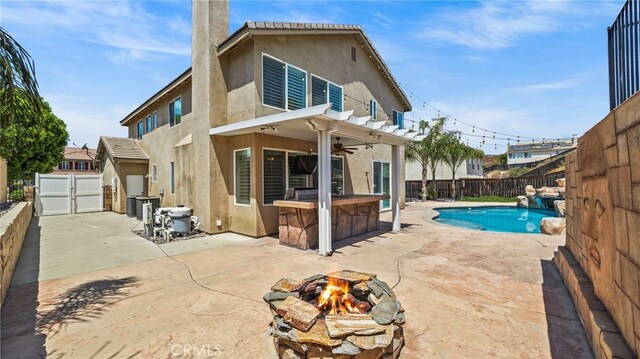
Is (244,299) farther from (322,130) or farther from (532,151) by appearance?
(532,151)

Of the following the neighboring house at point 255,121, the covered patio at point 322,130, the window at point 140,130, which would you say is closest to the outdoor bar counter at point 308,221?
the covered patio at point 322,130

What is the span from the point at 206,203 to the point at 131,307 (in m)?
5.22

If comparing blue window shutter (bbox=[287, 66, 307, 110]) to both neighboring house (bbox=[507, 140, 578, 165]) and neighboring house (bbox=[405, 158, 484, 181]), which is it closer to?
neighboring house (bbox=[405, 158, 484, 181])

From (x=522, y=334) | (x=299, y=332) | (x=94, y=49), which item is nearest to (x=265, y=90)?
(x=94, y=49)

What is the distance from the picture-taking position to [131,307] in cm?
387

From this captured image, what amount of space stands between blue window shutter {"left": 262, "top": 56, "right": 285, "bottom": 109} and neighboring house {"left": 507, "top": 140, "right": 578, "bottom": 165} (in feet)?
173

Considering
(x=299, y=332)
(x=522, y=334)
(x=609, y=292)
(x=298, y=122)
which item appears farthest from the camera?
(x=298, y=122)

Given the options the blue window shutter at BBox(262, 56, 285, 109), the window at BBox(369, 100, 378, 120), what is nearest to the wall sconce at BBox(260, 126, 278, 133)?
the blue window shutter at BBox(262, 56, 285, 109)

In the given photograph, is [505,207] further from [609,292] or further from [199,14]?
[199,14]

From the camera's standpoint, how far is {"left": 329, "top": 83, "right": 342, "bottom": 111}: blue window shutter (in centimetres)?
1127

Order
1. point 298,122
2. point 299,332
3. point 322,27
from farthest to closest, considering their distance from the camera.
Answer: point 322,27
point 298,122
point 299,332

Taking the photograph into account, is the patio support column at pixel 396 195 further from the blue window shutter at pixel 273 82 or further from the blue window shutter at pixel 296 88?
the blue window shutter at pixel 273 82

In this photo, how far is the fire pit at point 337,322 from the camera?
239 cm

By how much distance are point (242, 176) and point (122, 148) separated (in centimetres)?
1061
